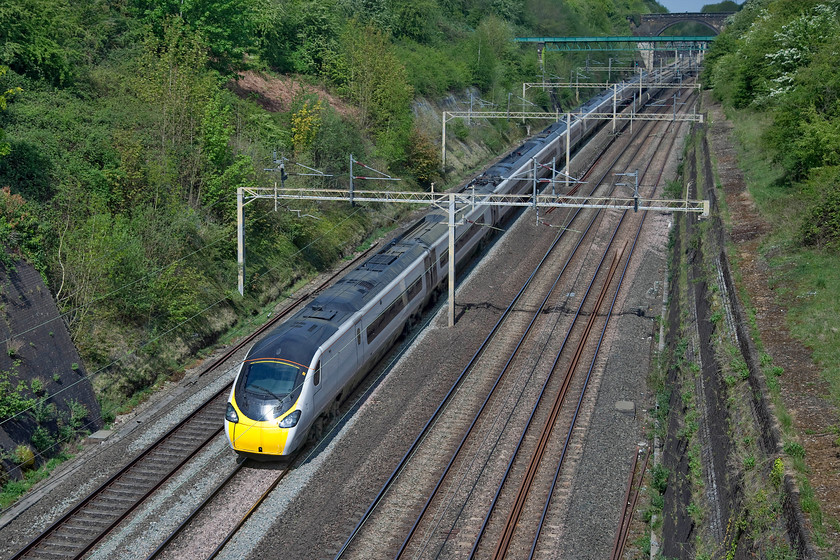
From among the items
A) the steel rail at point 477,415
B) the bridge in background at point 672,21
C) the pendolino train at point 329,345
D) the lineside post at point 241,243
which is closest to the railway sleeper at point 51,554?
the pendolino train at point 329,345

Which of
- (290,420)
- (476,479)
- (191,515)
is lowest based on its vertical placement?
(476,479)

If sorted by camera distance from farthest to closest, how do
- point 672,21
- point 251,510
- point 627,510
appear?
1. point 672,21
2. point 627,510
3. point 251,510

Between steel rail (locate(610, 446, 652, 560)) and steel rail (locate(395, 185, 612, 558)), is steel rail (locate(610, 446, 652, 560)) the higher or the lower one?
the lower one

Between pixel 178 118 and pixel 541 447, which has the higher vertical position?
pixel 178 118

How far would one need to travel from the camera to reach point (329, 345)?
65.1 feet

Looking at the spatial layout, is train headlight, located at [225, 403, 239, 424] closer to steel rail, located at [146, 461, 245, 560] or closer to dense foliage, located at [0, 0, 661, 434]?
steel rail, located at [146, 461, 245, 560]

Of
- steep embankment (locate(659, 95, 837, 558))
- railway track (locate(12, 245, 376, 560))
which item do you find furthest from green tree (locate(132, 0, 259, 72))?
steep embankment (locate(659, 95, 837, 558))

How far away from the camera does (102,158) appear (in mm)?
26922

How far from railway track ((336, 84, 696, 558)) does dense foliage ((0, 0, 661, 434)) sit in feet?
29.5

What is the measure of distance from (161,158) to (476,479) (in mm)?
16943

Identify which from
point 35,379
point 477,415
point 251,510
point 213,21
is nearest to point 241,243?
point 35,379

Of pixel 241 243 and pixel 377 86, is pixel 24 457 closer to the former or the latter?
pixel 241 243

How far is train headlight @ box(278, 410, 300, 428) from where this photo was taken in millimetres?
18172

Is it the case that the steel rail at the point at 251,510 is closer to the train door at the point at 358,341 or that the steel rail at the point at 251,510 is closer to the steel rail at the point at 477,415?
the steel rail at the point at 477,415
